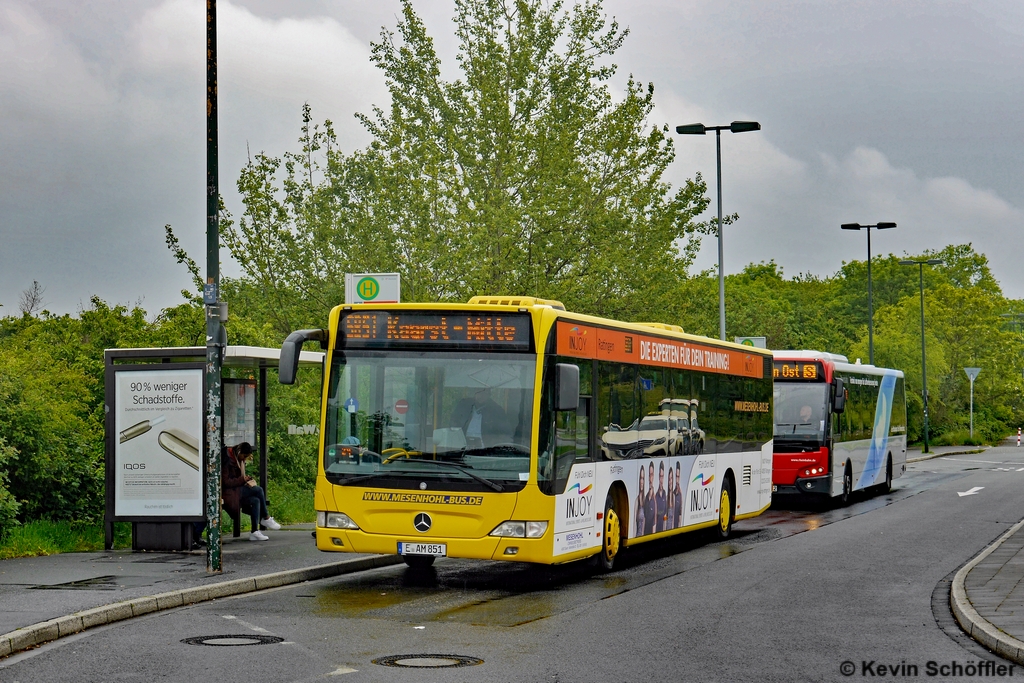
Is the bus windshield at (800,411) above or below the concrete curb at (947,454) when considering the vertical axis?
above

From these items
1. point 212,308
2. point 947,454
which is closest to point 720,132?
point 212,308

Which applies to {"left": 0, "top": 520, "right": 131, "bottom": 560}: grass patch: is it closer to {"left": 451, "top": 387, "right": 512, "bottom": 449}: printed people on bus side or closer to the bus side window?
{"left": 451, "top": 387, "right": 512, "bottom": 449}: printed people on bus side

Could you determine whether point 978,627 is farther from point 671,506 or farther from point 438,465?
point 671,506

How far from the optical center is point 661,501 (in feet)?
55.1

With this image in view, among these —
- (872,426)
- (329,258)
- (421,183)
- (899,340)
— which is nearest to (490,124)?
(421,183)

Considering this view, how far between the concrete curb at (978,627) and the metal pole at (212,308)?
7.30m

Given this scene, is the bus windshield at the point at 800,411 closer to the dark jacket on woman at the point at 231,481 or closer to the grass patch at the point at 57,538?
the grass patch at the point at 57,538

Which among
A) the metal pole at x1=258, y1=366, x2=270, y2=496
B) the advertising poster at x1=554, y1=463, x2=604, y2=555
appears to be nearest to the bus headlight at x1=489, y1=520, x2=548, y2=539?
the advertising poster at x1=554, y1=463, x2=604, y2=555

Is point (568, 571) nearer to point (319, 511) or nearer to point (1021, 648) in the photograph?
point (319, 511)

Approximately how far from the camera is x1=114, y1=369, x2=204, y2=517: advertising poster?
15898 mm

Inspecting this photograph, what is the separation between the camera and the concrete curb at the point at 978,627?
9453 mm

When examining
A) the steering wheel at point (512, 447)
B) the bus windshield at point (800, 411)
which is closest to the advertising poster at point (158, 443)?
the steering wheel at point (512, 447)

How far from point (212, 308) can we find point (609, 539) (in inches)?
202

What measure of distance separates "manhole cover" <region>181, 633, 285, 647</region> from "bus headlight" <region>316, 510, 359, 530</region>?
3022mm
